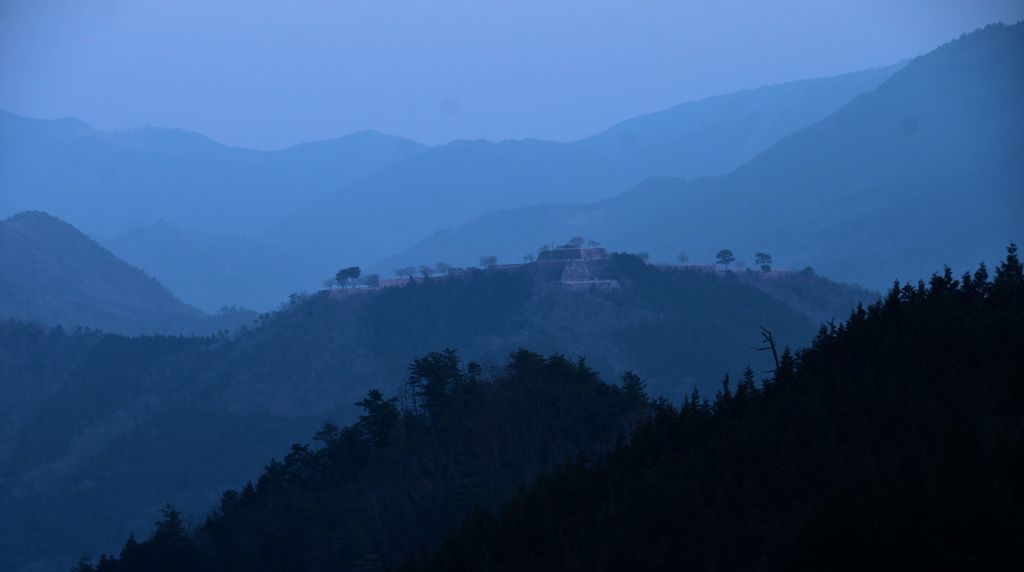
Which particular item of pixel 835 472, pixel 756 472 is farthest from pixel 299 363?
pixel 835 472

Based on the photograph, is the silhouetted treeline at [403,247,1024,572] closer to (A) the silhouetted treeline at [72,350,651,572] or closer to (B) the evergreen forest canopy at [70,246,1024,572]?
(B) the evergreen forest canopy at [70,246,1024,572]

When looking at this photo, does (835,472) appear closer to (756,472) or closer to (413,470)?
(756,472)

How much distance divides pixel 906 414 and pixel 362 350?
398 ft

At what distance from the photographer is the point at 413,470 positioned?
63594 millimetres

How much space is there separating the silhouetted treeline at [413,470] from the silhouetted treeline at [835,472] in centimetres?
1003

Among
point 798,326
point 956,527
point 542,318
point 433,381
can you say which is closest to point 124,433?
point 542,318

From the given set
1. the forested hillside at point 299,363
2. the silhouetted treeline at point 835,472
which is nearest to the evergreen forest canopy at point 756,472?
the silhouetted treeline at point 835,472

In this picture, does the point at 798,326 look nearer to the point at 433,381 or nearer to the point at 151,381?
the point at 151,381

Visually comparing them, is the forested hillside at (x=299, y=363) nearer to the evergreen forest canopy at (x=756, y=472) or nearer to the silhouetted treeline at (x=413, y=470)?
the silhouetted treeline at (x=413, y=470)

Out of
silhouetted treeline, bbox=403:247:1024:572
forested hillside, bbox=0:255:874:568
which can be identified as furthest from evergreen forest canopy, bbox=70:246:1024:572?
forested hillside, bbox=0:255:874:568

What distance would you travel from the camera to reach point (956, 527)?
92.7 feet

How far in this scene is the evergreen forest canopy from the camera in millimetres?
29891

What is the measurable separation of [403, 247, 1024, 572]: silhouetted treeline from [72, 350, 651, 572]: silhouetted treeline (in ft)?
32.9

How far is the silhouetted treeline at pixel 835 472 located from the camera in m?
29.3
